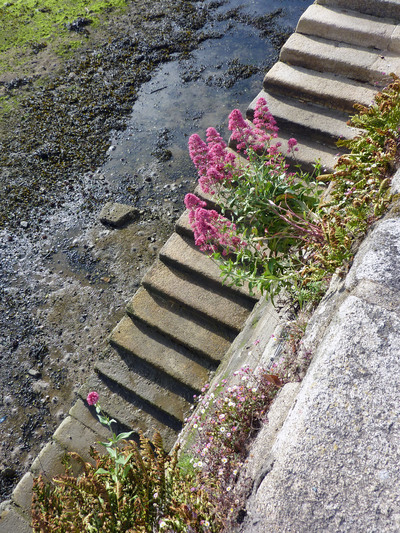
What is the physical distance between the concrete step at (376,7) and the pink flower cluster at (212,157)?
2739mm

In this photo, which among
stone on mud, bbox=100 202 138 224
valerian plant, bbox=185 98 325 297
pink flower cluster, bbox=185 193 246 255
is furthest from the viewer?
stone on mud, bbox=100 202 138 224

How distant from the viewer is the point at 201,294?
4.03 meters

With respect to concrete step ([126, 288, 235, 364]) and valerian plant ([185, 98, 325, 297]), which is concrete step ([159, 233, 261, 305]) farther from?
valerian plant ([185, 98, 325, 297])

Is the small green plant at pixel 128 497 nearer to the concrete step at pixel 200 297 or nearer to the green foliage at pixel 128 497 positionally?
the green foliage at pixel 128 497

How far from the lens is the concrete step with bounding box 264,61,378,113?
4.04 metres

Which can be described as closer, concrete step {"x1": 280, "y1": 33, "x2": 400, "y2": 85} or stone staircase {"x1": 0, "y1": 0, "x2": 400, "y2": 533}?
stone staircase {"x1": 0, "y1": 0, "x2": 400, "y2": 533}

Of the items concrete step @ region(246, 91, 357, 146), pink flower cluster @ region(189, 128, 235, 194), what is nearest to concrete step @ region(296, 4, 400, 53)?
concrete step @ region(246, 91, 357, 146)

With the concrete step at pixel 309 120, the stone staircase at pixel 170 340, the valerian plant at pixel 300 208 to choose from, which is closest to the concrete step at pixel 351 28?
the concrete step at pixel 309 120

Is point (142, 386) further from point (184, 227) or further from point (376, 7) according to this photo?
point (376, 7)

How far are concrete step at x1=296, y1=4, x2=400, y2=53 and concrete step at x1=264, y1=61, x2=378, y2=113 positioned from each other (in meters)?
0.43

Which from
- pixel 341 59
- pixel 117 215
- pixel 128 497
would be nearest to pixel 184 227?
pixel 117 215

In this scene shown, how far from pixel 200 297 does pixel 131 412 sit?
128 cm

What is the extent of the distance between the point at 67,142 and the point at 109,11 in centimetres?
371

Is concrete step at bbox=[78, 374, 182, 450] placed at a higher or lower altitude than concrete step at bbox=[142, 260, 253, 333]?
lower
